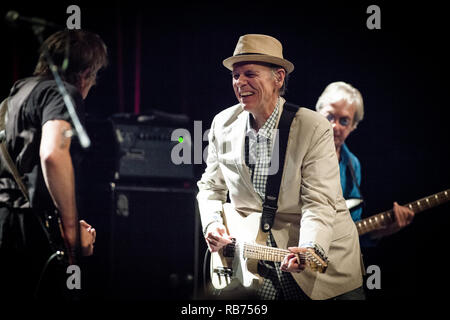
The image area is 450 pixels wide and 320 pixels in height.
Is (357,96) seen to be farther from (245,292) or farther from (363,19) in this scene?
(245,292)

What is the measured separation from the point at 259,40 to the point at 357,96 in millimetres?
1259

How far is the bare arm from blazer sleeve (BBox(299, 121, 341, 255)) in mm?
1064

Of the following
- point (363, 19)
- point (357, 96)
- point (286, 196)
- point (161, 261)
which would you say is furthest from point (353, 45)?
point (161, 261)

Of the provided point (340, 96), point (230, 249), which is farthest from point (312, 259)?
point (340, 96)

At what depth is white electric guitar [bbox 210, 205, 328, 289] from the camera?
2312mm

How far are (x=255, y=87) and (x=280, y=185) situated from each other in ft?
1.73

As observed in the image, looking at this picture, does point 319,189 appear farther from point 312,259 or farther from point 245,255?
point 245,255

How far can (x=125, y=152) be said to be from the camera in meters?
3.83

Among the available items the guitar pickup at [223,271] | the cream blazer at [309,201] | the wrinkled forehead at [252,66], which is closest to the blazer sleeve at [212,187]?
the cream blazer at [309,201]

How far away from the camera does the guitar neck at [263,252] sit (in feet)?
7.90

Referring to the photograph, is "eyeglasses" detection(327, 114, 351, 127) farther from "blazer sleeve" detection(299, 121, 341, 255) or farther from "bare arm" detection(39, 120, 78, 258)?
"bare arm" detection(39, 120, 78, 258)

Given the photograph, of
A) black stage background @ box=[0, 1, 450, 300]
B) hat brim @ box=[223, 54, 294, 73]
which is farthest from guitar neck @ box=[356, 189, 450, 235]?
hat brim @ box=[223, 54, 294, 73]

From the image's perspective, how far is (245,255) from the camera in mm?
2537
